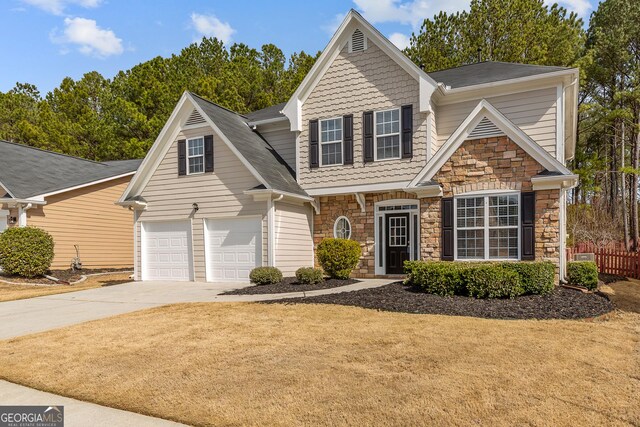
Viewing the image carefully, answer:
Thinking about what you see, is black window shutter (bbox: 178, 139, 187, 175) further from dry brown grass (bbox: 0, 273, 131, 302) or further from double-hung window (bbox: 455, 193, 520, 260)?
double-hung window (bbox: 455, 193, 520, 260)

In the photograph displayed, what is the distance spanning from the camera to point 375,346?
625 cm

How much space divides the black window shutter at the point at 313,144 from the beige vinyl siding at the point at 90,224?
11.5 metres

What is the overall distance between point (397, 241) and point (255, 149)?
6.01 meters

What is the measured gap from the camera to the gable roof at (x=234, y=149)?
14.7m

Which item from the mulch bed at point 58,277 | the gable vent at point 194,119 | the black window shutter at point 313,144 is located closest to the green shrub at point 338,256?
the black window shutter at point 313,144

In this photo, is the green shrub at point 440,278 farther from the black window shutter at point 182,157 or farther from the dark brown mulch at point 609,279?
the black window shutter at point 182,157

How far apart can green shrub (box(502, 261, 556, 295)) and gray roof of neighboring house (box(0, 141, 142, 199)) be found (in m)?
18.0

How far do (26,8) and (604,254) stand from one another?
21.6 m

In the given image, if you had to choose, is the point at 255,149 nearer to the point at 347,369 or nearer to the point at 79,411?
the point at 347,369

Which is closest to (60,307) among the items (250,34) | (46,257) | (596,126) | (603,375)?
(46,257)

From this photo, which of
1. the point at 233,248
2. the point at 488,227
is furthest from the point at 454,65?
the point at 233,248

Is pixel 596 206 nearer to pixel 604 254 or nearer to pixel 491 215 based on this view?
pixel 604 254

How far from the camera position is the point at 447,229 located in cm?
1222

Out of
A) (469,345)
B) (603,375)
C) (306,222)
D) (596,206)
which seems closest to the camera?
(603,375)
